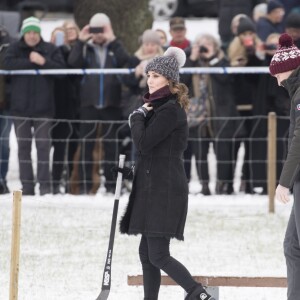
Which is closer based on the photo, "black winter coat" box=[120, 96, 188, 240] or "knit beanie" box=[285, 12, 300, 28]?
"black winter coat" box=[120, 96, 188, 240]

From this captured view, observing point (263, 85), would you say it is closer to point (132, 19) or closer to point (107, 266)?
point (132, 19)

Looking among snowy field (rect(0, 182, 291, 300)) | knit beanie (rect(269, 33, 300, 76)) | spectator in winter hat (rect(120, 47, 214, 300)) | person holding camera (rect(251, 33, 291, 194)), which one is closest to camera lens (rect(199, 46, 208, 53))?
person holding camera (rect(251, 33, 291, 194))

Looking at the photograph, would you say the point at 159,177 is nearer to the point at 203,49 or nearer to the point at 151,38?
the point at 151,38

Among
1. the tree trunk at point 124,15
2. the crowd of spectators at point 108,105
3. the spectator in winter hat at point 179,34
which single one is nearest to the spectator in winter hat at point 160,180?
the crowd of spectators at point 108,105

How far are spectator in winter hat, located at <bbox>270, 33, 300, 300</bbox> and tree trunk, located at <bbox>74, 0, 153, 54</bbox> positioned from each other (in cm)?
936

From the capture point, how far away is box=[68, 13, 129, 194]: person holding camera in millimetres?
14453

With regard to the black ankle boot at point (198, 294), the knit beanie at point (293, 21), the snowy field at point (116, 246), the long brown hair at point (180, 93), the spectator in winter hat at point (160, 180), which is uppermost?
the knit beanie at point (293, 21)

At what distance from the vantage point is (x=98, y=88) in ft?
47.5

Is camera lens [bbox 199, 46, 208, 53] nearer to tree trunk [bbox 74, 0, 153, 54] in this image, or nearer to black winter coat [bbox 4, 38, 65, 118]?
black winter coat [bbox 4, 38, 65, 118]

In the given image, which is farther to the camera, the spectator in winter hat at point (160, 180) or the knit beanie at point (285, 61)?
the spectator in winter hat at point (160, 180)

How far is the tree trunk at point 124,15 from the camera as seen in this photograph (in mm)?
17359

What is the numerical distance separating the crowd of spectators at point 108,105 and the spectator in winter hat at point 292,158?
631 cm

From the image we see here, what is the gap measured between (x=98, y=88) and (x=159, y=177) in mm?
6257

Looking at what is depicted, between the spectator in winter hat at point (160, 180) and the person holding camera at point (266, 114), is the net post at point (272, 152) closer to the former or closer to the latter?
the person holding camera at point (266, 114)
